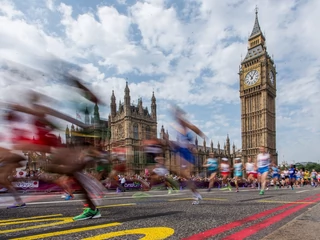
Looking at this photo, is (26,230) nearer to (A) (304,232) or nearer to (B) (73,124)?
(B) (73,124)

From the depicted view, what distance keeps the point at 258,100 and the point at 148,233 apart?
94.7 metres

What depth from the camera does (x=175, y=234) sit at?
11.0 feet

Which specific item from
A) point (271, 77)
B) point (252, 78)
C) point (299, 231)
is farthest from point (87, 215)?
point (271, 77)

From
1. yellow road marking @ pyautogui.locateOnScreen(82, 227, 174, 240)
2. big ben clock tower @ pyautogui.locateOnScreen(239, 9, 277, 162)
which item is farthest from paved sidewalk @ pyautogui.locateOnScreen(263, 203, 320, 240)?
Answer: big ben clock tower @ pyautogui.locateOnScreen(239, 9, 277, 162)

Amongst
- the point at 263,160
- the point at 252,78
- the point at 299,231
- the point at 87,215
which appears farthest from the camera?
the point at 252,78

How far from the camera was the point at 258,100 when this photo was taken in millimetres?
91188

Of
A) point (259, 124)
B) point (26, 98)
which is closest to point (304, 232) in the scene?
point (26, 98)

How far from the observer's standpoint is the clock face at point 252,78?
299ft

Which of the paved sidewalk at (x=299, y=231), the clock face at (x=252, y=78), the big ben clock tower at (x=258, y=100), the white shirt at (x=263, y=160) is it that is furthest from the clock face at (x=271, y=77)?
the paved sidewalk at (x=299, y=231)

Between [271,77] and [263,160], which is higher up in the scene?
[271,77]

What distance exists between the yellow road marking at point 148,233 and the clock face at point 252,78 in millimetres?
94613

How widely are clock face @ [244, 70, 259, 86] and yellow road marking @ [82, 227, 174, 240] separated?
3725 inches

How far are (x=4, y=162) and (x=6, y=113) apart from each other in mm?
765

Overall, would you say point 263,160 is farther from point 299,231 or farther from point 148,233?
point 148,233
